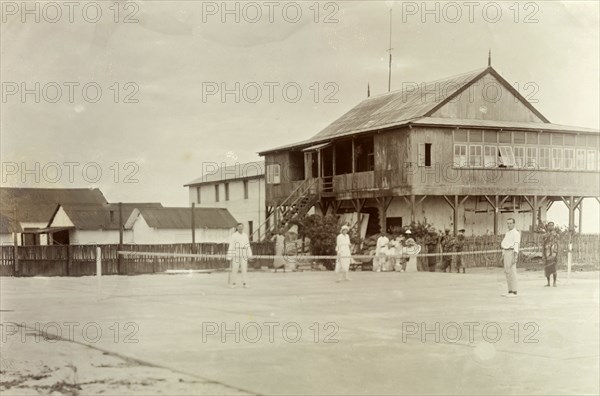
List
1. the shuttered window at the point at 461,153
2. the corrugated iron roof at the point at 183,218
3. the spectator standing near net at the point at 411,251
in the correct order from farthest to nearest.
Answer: the shuttered window at the point at 461,153, the spectator standing near net at the point at 411,251, the corrugated iron roof at the point at 183,218

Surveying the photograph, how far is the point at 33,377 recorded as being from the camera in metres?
7.33

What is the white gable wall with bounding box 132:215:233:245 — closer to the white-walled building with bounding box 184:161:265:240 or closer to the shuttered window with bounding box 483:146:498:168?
the white-walled building with bounding box 184:161:265:240

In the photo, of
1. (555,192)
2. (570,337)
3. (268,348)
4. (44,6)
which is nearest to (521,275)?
(555,192)

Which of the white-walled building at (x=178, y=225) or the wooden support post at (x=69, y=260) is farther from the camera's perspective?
the wooden support post at (x=69, y=260)

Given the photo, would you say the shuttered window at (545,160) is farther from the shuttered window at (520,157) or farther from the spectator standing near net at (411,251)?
the spectator standing near net at (411,251)

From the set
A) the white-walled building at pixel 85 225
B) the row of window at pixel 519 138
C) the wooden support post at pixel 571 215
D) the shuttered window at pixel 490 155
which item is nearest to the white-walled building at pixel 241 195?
the white-walled building at pixel 85 225

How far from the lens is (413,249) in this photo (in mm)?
20266

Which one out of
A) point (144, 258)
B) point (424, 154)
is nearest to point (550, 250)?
point (144, 258)

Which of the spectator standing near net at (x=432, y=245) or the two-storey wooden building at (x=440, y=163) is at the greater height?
the two-storey wooden building at (x=440, y=163)

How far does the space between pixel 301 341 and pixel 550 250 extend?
8.01 m

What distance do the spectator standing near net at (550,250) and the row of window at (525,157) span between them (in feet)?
5.13

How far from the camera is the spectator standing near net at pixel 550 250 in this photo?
14.9 m

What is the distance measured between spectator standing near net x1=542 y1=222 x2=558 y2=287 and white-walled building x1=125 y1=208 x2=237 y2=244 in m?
6.51

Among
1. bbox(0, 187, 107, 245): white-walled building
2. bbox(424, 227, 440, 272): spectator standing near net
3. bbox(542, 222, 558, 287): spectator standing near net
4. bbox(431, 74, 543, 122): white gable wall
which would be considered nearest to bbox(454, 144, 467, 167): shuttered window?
bbox(431, 74, 543, 122): white gable wall
